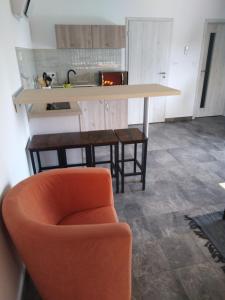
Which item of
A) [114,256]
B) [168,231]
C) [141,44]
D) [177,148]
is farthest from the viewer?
[141,44]

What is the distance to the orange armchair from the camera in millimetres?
1028

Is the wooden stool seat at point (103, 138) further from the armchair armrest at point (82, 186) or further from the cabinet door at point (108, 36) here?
the cabinet door at point (108, 36)

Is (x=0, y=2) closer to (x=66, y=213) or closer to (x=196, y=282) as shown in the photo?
(x=66, y=213)

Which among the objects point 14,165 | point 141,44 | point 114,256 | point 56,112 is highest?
point 141,44

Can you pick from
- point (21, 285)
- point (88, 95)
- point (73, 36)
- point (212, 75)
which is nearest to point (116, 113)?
point (73, 36)

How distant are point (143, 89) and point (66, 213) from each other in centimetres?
132

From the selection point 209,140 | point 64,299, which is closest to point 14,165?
point 64,299

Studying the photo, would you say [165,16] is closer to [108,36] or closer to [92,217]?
[108,36]

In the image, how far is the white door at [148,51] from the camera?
432cm

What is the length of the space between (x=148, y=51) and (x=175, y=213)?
348 centimetres

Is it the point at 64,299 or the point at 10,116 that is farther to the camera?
the point at 10,116

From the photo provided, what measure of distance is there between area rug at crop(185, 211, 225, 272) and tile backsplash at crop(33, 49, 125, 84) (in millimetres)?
3366

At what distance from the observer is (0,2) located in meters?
1.71

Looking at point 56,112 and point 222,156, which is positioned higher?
point 56,112
